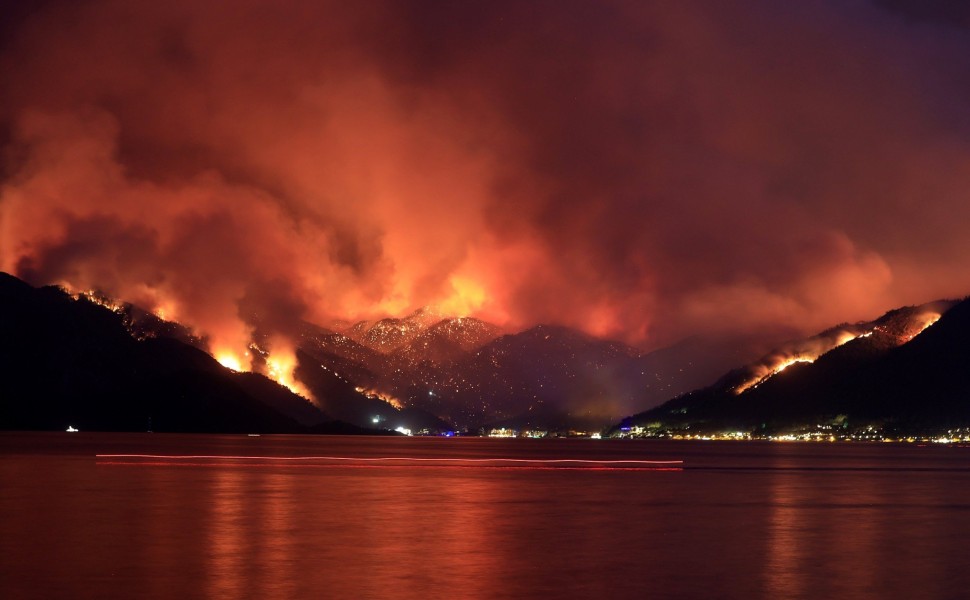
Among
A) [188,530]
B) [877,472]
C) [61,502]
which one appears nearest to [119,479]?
[61,502]

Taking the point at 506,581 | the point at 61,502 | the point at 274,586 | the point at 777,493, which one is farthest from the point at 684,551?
the point at 777,493

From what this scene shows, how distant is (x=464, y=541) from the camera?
39.5 m

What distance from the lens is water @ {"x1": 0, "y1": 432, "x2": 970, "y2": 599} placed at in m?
29.8

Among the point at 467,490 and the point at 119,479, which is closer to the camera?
the point at 467,490

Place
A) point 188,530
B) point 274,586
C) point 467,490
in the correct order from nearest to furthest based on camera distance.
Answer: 1. point 274,586
2. point 188,530
3. point 467,490

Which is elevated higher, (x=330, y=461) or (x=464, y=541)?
(x=330, y=461)

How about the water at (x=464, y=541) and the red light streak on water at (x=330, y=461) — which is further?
the red light streak on water at (x=330, y=461)

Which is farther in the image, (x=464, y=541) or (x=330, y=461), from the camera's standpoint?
(x=330, y=461)

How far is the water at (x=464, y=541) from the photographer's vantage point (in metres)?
29.8

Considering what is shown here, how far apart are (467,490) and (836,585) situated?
132 feet

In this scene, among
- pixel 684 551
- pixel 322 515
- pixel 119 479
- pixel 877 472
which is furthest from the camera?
pixel 877 472

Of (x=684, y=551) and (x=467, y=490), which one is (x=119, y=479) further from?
(x=684, y=551)

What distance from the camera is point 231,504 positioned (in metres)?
54.1

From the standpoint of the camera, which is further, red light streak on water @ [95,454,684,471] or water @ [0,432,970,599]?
red light streak on water @ [95,454,684,471]
